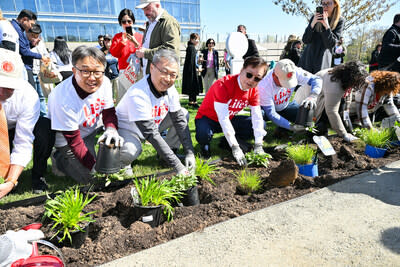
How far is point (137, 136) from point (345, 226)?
214cm

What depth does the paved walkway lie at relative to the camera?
5.06 ft

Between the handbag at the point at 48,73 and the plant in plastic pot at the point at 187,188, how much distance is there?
12.4 feet

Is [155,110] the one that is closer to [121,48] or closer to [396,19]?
[121,48]

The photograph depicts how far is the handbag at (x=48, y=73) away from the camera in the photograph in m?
4.72

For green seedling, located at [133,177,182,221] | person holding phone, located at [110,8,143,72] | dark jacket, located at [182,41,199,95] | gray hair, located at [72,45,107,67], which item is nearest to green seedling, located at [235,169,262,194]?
green seedling, located at [133,177,182,221]

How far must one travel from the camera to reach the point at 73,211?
175cm

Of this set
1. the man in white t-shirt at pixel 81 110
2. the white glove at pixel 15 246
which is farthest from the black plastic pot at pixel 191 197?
the white glove at pixel 15 246

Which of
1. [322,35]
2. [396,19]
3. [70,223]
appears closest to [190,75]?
[322,35]

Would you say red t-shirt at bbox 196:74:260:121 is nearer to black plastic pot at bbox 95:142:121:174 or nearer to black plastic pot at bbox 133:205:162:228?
black plastic pot at bbox 95:142:121:174

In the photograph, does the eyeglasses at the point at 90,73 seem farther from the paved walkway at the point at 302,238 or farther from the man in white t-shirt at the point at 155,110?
the paved walkway at the point at 302,238

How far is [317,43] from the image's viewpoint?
14.0 feet

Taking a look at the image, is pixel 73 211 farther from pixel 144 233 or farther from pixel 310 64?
pixel 310 64

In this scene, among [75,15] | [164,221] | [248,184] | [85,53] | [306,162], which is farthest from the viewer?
[75,15]

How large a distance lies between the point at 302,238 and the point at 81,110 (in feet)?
6.96
